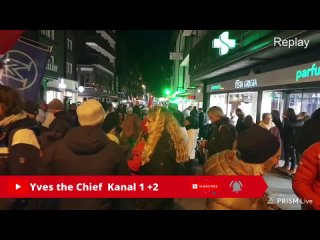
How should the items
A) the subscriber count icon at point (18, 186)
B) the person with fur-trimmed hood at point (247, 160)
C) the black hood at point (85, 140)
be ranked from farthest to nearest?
the subscriber count icon at point (18, 186)
the black hood at point (85, 140)
the person with fur-trimmed hood at point (247, 160)

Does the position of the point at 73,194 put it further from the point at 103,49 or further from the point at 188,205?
the point at 103,49

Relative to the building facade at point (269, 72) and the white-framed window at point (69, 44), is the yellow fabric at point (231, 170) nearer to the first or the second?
the building facade at point (269, 72)

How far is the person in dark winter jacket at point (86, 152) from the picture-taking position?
9.23 feet

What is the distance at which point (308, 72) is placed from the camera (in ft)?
26.4

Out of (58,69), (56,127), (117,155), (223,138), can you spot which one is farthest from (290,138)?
(58,69)

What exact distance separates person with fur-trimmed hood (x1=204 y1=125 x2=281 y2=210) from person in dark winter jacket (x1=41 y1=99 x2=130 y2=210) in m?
0.79

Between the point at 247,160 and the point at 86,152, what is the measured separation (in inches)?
49.4

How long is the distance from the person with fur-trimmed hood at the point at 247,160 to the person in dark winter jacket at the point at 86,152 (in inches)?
31.0

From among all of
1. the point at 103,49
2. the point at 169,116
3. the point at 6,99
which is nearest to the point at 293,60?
the point at 169,116

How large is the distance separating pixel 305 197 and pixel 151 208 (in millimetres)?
1765

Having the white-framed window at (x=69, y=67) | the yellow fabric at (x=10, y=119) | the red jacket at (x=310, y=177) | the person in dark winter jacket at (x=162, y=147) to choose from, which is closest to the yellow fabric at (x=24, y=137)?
the yellow fabric at (x=10, y=119)

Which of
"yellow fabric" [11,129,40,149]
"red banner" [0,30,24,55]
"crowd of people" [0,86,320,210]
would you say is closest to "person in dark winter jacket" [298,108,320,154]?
"crowd of people" [0,86,320,210]

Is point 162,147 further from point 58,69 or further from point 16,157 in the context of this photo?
point 58,69

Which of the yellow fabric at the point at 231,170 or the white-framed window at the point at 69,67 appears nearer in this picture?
the yellow fabric at the point at 231,170
